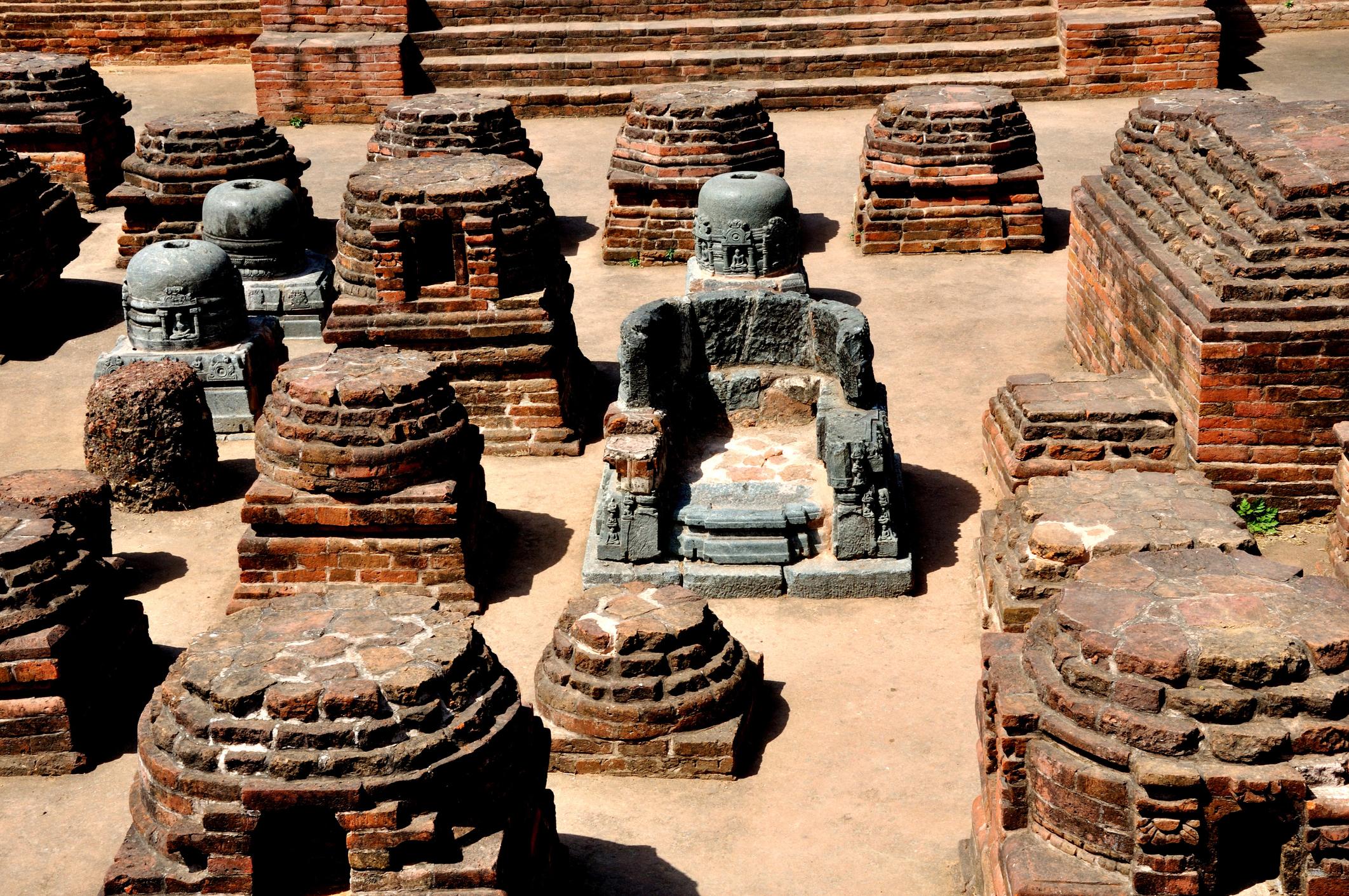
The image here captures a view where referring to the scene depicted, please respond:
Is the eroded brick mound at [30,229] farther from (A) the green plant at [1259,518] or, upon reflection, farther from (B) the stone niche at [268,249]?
(A) the green plant at [1259,518]

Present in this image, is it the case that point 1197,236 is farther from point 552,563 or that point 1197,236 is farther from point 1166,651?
point 1166,651

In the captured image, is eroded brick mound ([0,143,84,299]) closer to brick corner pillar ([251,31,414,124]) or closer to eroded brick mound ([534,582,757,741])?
brick corner pillar ([251,31,414,124])

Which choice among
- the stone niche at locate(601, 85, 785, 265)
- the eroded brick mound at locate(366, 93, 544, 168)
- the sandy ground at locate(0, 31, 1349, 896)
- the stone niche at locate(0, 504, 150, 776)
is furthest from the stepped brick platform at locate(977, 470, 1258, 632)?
the eroded brick mound at locate(366, 93, 544, 168)

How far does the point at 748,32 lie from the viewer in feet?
54.9

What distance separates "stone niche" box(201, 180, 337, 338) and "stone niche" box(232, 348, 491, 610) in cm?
354

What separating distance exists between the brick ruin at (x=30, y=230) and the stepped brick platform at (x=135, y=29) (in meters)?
6.52

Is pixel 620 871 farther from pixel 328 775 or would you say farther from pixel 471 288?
pixel 471 288

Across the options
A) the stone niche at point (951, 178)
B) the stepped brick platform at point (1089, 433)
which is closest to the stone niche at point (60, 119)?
the stone niche at point (951, 178)

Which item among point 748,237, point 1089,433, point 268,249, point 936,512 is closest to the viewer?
point 1089,433

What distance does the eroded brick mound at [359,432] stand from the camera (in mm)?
7527

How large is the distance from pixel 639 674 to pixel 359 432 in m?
2.03

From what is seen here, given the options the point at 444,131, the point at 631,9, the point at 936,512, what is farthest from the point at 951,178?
the point at 631,9

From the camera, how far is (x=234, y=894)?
4594mm

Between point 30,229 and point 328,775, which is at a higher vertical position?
point 30,229
